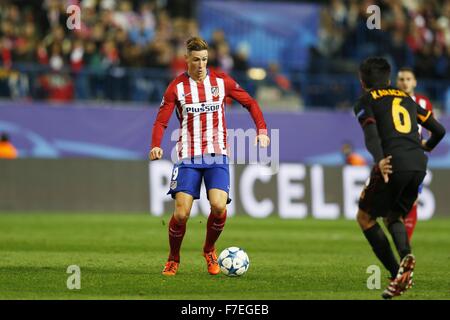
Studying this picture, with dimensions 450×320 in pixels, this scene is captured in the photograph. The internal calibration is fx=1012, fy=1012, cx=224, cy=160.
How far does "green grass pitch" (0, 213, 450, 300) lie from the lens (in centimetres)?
899

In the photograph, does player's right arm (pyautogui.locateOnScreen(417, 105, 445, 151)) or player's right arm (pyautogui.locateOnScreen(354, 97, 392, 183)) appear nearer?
player's right arm (pyautogui.locateOnScreen(354, 97, 392, 183))

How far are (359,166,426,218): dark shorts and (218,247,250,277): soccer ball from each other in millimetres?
1930

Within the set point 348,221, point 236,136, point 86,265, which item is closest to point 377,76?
point 86,265

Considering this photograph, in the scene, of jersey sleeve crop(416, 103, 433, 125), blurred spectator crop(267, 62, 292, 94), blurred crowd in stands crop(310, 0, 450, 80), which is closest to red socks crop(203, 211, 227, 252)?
jersey sleeve crop(416, 103, 433, 125)

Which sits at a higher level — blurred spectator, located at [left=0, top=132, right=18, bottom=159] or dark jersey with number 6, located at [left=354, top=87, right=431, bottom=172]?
blurred spectator, located at [left=0, top=132, right=18, bottom=159]

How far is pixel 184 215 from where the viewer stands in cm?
1023

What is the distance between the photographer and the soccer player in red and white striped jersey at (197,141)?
10266 millimetres

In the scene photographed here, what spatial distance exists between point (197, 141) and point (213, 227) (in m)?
0.92

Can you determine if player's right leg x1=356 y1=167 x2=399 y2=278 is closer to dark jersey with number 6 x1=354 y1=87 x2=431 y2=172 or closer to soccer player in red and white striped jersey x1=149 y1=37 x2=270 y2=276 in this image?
dark jersey with number 6 x1=354 y1=87 x2=431 y2=172

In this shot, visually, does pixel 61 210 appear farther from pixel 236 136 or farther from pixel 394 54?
pixel 394 54

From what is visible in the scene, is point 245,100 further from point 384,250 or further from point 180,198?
point 384,250

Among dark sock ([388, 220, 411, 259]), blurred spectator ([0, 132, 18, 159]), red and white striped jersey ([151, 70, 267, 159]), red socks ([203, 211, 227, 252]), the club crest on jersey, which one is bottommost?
dark sock ([388, 220, 411, 259])

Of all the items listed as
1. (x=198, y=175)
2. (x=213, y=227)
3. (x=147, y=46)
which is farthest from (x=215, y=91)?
(x=147, y=46)

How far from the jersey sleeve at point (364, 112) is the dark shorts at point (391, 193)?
15.8 inches
